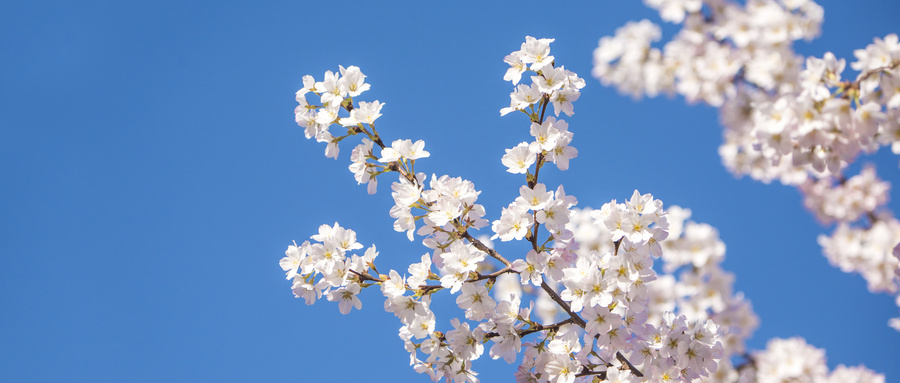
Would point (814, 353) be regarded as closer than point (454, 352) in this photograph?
No

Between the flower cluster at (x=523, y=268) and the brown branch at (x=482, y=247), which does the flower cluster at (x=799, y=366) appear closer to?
the flower cluster at (x=523, y=268)

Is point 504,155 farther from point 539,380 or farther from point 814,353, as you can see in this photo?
point 814,353

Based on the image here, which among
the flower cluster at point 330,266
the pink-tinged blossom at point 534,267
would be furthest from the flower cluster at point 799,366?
the flower cluster at point 330,266

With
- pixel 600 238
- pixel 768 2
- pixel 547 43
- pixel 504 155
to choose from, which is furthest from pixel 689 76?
pixel 504 155

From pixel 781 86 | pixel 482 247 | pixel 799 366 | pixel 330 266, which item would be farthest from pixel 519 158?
pixel 799 366

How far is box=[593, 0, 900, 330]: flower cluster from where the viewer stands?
311 cm

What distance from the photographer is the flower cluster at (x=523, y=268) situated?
2736 millimetres

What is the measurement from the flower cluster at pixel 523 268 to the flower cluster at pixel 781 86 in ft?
3.83

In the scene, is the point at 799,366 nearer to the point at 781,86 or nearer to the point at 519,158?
the point at 781,86

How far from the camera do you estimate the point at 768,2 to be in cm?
449

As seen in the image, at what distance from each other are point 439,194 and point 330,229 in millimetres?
678

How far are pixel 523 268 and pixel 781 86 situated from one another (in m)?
2.65

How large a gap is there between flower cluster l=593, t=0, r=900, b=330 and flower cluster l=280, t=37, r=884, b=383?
117 cm

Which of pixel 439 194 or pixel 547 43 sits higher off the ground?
pixel 547 43
